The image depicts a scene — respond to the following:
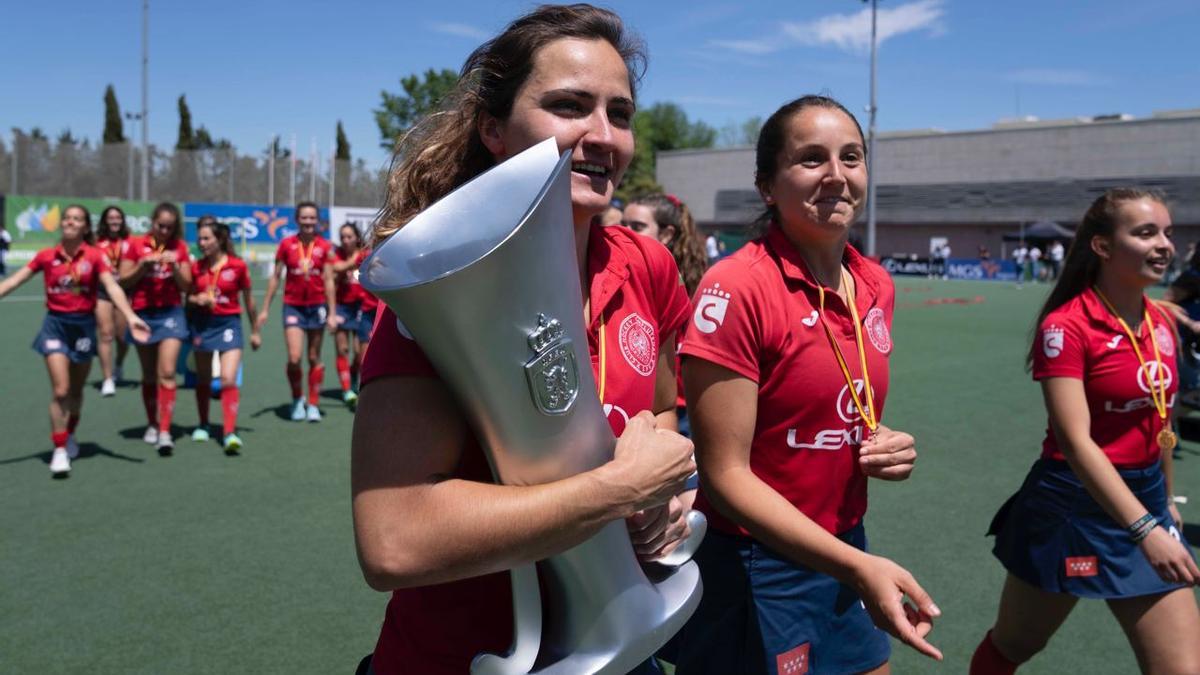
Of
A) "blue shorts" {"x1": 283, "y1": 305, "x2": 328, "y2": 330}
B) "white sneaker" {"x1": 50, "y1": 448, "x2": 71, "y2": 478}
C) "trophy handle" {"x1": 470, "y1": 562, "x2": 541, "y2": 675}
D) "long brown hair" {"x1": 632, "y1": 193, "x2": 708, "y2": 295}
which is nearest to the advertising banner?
"blue shorts" {"x1": 283, "y1": 305, "x2": 328, "y2": 330}

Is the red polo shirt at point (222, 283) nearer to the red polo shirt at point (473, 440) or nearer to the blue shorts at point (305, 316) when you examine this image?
the blue shorts at point (305, 316)

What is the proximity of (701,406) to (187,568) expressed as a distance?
3.70 m

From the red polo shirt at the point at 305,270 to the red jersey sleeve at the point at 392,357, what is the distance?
8.39 m

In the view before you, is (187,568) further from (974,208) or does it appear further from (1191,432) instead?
(974,208)

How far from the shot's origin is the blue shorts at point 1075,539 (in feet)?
9.73

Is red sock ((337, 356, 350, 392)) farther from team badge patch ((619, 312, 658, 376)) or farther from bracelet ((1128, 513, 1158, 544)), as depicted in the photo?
team badge patch ((619, 312, 658, 376))

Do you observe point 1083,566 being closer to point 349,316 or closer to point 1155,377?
point 1155,377

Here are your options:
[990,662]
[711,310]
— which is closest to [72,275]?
[711,310]

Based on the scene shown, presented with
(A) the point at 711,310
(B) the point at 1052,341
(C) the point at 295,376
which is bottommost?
(C) the point at 295,376

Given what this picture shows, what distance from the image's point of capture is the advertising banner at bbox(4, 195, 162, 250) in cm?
2938

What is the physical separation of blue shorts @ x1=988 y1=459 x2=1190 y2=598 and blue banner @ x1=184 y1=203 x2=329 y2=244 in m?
31.4

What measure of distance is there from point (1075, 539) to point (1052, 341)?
659mm

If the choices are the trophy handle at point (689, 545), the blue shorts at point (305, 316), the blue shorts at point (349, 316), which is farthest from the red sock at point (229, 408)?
the trophy handle at point (689, 545)

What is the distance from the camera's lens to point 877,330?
2494 millimetres
